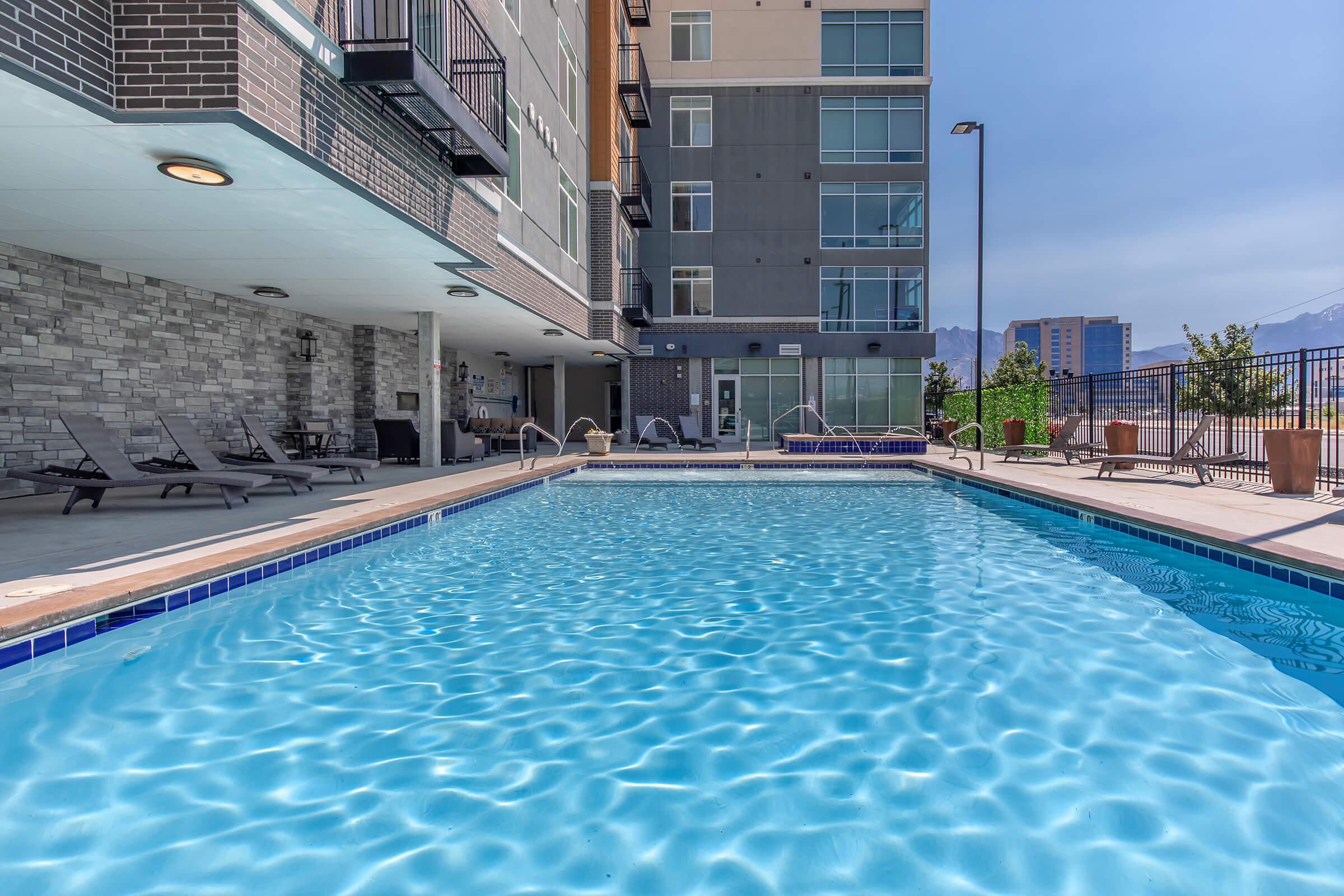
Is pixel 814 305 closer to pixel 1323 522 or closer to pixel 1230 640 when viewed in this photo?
pixel 1323 522

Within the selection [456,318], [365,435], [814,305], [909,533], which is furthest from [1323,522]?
[814,305]

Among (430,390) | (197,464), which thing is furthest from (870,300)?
(197,464)

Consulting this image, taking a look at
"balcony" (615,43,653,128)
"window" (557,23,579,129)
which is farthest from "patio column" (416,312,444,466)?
"balcony" (615,43,653,128)

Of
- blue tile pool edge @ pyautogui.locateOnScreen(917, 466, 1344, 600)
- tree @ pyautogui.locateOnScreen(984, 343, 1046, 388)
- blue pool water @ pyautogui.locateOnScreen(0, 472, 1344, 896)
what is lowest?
blue pool water @ pyautogui.locateOnScreen(0, 472, 1344, 896)

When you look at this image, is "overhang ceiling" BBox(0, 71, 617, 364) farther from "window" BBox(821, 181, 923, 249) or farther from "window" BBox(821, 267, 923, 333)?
"window" BBox(821, 181, 923, 249)

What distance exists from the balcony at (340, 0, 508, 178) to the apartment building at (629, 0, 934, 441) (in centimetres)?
1373

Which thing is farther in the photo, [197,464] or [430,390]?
[430,390]

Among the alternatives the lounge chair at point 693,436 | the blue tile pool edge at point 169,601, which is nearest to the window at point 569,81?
the lounge chair at point 693,436

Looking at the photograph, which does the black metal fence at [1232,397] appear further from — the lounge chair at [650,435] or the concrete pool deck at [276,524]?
the lounge chair at [650,435]

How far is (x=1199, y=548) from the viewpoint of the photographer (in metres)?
5.59

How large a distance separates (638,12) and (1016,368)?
99.6 feet

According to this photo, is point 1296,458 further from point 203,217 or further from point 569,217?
point 569,217

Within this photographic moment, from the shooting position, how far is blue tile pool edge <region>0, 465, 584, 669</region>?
330cm

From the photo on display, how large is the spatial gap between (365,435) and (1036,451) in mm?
14324
